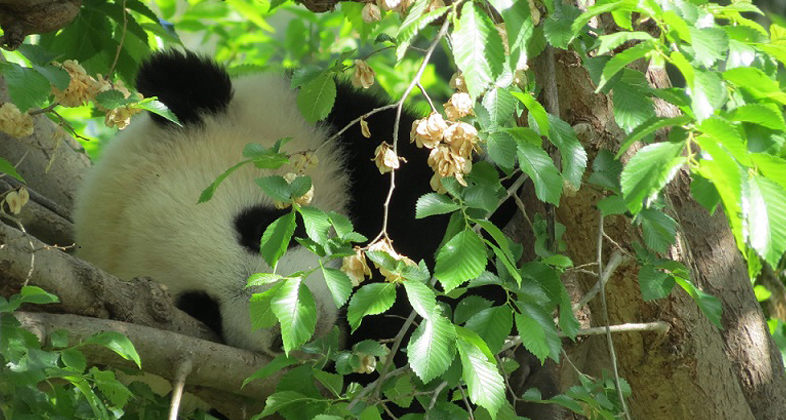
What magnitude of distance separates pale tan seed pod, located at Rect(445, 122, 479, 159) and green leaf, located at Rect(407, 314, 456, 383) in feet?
1.01

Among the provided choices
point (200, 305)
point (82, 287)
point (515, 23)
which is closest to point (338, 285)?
point (515, 23)

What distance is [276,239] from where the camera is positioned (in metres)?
1.52

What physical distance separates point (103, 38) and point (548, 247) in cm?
151

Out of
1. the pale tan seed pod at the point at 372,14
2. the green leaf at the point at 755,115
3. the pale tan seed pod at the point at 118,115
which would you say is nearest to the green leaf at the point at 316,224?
the pale tan seed pod at the point at 372,14

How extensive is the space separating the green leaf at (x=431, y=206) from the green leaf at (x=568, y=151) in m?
0.23

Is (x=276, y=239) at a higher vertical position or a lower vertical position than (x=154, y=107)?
lower

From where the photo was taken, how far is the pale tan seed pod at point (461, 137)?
1513 mm

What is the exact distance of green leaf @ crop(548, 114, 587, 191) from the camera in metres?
1.61

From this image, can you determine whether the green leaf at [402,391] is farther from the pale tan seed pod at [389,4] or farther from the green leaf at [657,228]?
the pale tan seed pod at [389,4]

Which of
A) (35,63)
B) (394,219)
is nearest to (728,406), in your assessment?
(394,219)

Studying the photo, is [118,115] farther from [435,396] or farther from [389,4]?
[435,396]

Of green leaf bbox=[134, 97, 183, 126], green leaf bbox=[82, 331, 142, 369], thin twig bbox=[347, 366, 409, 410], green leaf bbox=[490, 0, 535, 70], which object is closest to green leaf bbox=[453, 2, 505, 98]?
green leaf bbox=[490, 0, 535, 70]

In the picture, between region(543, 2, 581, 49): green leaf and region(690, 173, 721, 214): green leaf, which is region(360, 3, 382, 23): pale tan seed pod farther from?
region(690, 173, 721, 214): green leaf

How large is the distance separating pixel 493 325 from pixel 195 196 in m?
1.27
